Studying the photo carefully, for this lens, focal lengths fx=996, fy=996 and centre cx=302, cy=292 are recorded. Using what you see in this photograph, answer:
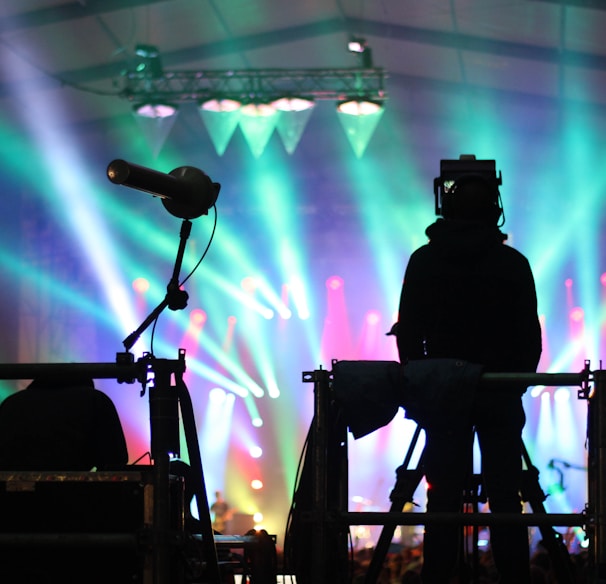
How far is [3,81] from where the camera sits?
38.9 ft

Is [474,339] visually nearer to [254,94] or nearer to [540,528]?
[540,528]

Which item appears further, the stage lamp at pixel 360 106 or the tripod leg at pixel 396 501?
the stage lamp at pixel 360 106

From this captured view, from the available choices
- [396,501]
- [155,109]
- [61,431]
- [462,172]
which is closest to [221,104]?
[155,109]

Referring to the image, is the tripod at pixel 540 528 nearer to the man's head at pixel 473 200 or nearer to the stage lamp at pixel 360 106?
the man's head at pixel 473 200

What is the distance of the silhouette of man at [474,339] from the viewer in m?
2.86

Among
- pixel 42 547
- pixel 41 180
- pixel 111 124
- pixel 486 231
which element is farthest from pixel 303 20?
pixel 42 547

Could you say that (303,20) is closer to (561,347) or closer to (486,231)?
(561,347)

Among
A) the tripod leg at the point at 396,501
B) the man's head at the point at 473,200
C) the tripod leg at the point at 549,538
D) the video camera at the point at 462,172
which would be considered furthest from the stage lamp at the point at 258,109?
the tripod leg at the point at 549,538

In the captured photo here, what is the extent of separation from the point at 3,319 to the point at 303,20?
5.72m

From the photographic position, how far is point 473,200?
3.13 m

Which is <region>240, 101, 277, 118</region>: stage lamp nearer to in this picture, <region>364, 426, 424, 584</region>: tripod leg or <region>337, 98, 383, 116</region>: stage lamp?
Answer: <region>337, 98, 383, 116</region>: stage lamp

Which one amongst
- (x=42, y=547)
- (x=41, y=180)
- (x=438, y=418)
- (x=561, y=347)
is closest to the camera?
(x=42, y=547)

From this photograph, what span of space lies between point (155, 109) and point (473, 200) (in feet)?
29.0

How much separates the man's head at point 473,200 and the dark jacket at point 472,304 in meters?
0.06
